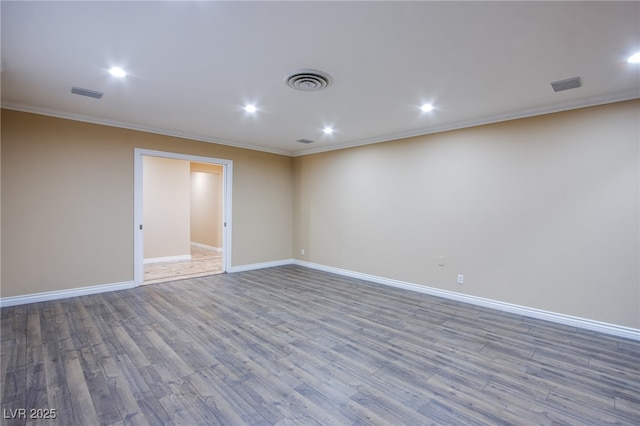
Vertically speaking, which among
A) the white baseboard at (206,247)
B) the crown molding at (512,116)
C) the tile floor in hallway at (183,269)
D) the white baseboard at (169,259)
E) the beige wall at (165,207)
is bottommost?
the tile floor in hallway at (183,269)

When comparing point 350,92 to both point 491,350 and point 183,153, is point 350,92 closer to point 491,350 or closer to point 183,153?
point 491,350

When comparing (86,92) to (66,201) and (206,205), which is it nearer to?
(66,201)

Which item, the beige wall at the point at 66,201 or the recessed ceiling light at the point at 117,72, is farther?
the beige wall at the point at 66,201

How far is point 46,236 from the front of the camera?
162 inches

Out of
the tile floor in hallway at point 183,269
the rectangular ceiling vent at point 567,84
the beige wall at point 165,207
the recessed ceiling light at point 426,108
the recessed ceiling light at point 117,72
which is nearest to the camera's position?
the recessed ceiling light at point 117,72

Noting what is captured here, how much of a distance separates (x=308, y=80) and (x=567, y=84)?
2632 mm

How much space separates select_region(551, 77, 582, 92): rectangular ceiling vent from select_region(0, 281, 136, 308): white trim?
630 centimetres

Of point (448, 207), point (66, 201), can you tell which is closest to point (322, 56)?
point (448, 207)

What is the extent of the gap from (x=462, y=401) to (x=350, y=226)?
396 centimetres

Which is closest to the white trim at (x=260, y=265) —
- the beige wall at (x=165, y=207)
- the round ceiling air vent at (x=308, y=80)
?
the beige wall at (x=165, y=207)

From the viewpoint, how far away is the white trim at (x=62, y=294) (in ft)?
12.7

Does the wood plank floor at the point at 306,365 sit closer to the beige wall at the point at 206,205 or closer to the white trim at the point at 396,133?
the white trim at the point at 396,133

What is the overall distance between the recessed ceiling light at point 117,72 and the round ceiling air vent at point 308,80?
5.13ft

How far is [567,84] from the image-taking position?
2982mm
